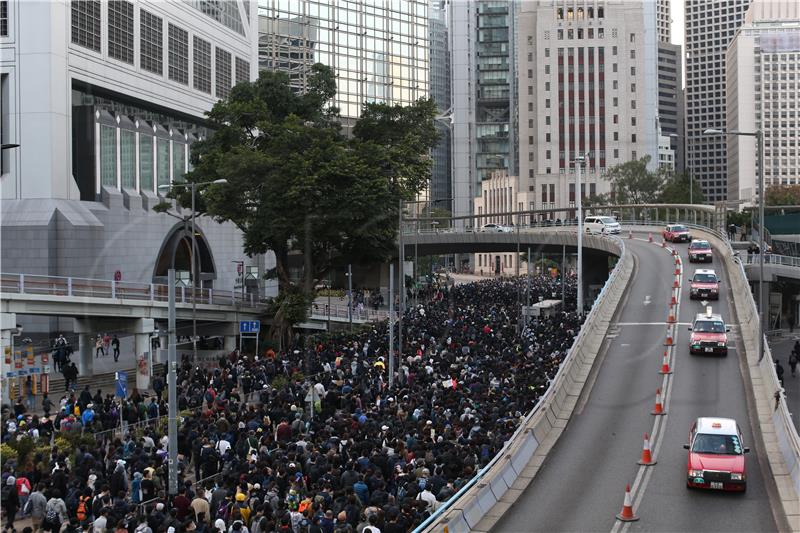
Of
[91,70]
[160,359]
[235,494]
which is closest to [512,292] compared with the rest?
[160,359]

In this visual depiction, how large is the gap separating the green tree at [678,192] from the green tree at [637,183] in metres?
1.40

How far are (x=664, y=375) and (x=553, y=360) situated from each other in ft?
14.0

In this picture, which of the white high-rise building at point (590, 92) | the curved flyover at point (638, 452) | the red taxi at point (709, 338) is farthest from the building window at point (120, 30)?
the white high-rise building at point (590, 92)

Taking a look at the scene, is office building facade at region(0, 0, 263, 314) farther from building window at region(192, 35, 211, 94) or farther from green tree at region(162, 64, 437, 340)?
green tree at region(162, 64, 437, 340)

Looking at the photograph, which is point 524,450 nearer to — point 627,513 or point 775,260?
point 627,513

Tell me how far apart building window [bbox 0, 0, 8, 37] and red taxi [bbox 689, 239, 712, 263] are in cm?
4286

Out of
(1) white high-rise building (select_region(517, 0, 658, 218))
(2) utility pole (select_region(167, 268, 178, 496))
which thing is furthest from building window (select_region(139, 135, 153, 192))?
(1) white high-rise building (select_region(517, 0, 658, 218))

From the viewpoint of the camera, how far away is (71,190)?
190 feet

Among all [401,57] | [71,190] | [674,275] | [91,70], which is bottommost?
[674,275]

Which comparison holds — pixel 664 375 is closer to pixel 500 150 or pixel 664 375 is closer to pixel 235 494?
pixel 235 494

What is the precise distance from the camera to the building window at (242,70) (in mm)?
83000

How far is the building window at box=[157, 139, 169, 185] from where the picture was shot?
70625 mm

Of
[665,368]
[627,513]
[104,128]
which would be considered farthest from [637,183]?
[627,513]

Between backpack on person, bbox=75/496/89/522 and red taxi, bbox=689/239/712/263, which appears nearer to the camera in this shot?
backpack on person, bbox=75/496/89/522
